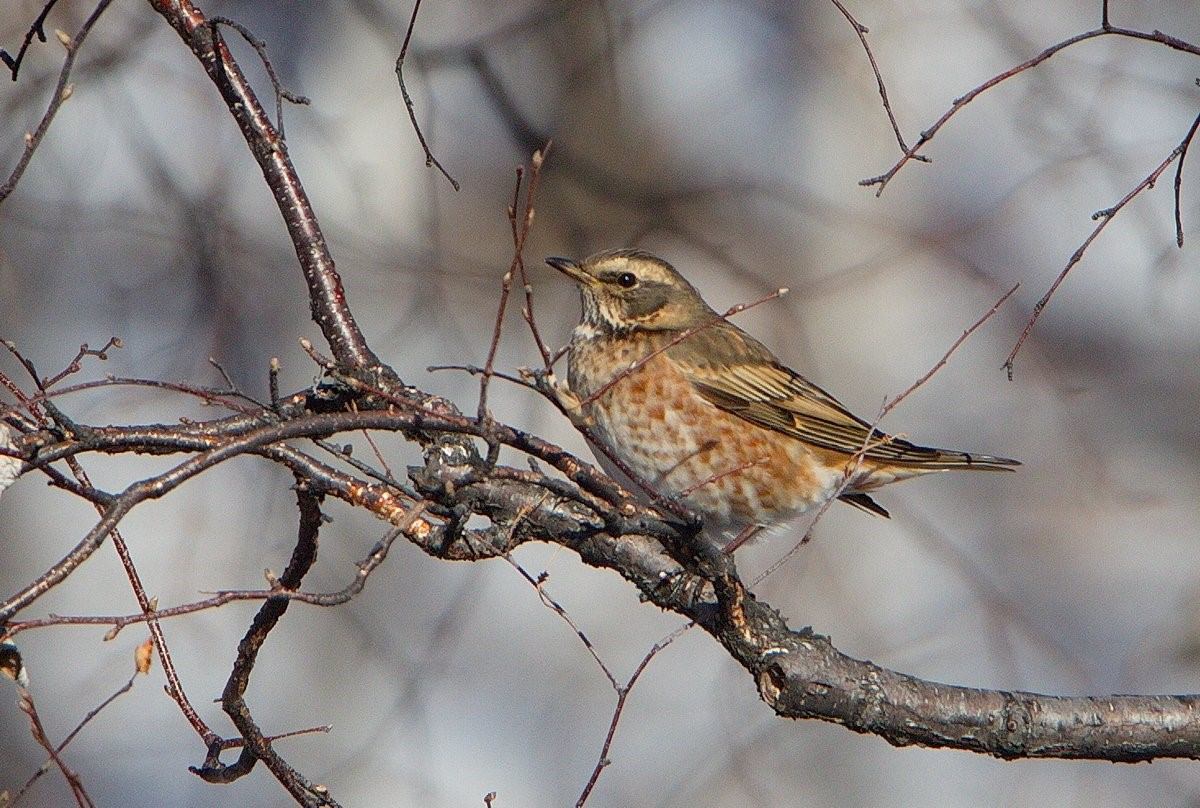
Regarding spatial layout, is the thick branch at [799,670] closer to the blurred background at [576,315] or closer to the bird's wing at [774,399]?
the bird's wing at [774,399]

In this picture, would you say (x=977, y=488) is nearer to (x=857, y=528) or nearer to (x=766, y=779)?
(x=857, y=528)

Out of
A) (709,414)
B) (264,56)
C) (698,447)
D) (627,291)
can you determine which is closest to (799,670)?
(698,447)

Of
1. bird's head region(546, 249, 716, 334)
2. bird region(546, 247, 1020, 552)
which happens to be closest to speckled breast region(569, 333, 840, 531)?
bird region(546, 247, 1020, 552)

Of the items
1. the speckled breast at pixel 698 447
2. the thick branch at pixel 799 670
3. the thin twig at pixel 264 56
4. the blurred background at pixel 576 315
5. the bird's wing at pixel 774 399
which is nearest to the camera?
the thin twig at pixel 264 56

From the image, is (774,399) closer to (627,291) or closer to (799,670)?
(627,291)

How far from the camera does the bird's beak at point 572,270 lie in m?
4.30

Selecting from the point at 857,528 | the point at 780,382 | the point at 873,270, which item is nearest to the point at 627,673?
the point at 857,528

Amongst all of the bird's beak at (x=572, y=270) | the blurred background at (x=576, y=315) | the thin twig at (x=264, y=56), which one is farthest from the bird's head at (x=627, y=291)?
the thin twig at (x=264, y=56)

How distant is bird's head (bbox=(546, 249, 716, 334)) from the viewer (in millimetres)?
4414

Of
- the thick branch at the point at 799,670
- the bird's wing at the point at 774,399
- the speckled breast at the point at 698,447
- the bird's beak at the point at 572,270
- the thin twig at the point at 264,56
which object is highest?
the bird's beak at the point at 572,270

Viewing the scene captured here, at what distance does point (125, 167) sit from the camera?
16.9 feet

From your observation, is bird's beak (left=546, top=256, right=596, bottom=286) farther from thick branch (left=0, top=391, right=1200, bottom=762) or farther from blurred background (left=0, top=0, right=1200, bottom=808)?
thick branch (left=0, top=391, right=1200, bottom=762)

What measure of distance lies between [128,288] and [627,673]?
2424 mm

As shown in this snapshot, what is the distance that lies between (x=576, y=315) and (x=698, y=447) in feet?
4.26
